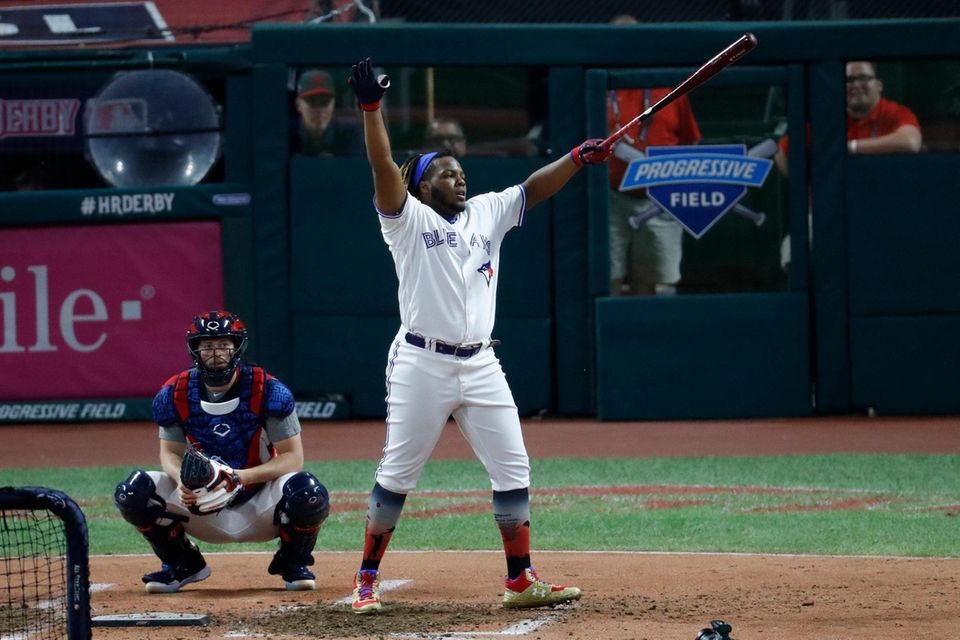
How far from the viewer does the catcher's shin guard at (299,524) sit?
21.0 ft

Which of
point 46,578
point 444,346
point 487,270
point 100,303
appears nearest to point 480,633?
point 444,346

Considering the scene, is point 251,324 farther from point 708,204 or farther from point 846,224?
point 846,224

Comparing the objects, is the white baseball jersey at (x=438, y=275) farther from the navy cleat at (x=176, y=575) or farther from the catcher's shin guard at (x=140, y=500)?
the navy cleat at (x=176, y=575)

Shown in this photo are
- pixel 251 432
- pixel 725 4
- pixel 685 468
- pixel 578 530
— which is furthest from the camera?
pixel 725 4

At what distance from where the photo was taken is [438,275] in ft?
19.3

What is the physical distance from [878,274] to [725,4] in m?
2.95

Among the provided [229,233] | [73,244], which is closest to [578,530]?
[229,233]

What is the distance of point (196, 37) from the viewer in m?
13.9

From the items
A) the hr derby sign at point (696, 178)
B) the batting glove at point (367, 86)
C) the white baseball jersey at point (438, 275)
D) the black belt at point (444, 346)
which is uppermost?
the hr derby sign at point (696, 178)

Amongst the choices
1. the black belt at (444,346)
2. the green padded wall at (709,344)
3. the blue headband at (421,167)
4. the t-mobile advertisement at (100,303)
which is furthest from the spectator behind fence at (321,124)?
the black belt at (444,346)

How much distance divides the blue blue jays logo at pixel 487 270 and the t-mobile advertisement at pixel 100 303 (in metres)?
7.39

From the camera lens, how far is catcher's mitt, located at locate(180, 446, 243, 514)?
6.04 m

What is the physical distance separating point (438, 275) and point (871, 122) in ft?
25.3

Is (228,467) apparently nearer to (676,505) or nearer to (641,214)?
(676,505)
